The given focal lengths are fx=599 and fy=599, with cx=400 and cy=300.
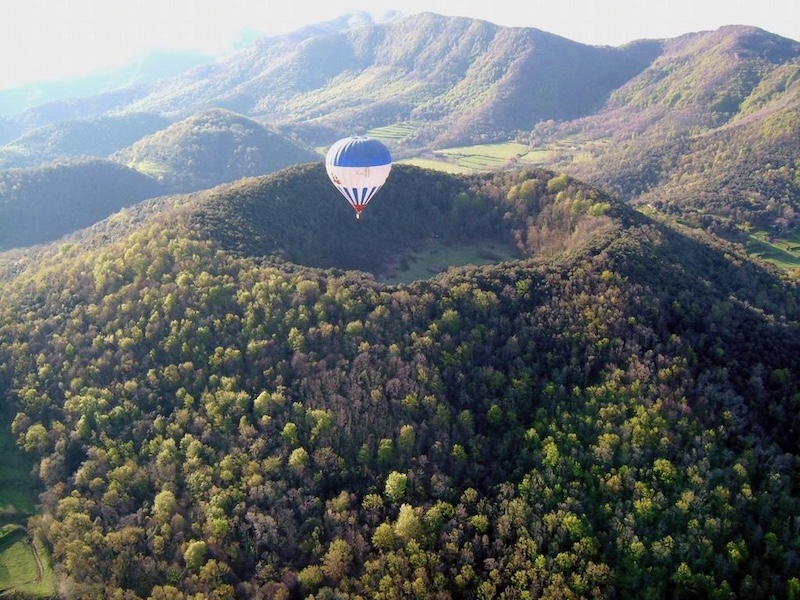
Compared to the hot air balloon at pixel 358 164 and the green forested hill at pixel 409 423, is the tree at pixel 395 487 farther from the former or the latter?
the hot air balloon at pixel 358 164

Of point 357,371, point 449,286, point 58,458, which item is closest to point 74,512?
point 58,458

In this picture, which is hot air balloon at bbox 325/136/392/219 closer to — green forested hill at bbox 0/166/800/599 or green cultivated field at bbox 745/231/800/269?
green forested hill at bbox 0/166/800/599

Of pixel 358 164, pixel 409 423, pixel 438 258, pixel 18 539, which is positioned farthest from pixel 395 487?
pixel 438 258

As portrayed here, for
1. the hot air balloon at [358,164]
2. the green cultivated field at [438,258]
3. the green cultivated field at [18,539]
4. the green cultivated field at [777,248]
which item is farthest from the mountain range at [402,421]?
the green cultivated field at [777,248]

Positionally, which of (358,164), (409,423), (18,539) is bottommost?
(18,539)

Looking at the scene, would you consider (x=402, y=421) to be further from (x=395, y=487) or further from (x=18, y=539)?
(x=18, y=539)
